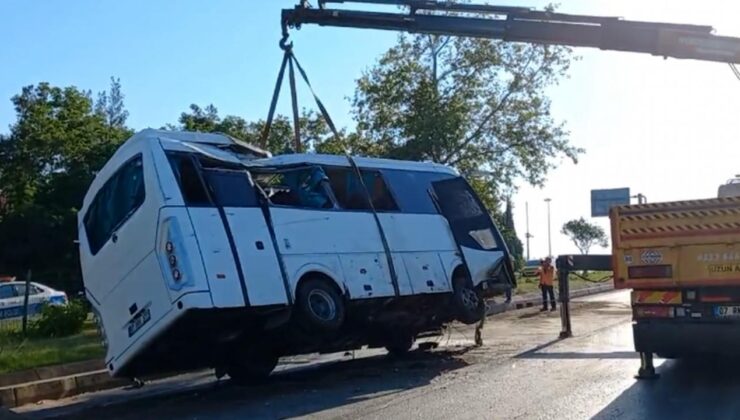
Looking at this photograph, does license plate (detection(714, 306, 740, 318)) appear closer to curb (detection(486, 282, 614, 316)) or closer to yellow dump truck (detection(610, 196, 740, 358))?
yellow dump truck (detection(610, 196, 740, 358))

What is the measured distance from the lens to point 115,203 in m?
11.4

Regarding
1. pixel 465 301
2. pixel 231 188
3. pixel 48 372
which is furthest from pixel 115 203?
pixel 465 301

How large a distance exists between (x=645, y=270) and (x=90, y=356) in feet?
29.7

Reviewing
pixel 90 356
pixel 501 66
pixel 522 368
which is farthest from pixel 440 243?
pixel 501 66

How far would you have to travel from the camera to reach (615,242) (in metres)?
11.1

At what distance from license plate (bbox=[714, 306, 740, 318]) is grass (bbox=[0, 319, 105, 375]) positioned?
9.02m

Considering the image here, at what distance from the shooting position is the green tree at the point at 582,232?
99750mm

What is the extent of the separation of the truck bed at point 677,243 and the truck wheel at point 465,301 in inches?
123

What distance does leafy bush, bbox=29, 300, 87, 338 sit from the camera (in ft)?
58.5

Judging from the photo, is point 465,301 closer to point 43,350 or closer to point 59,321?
point 43,350

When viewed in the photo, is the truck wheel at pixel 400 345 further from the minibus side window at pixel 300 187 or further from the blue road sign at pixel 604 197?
the blue road sign at pixel 604 197

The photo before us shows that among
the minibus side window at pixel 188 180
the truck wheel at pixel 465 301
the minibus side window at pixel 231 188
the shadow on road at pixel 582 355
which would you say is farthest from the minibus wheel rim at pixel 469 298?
the minibus side window at pixel 188 180

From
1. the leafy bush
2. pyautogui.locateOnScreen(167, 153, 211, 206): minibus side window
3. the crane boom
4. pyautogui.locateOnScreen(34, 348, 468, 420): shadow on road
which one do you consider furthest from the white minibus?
the leafy bush

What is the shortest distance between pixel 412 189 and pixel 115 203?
460cm
